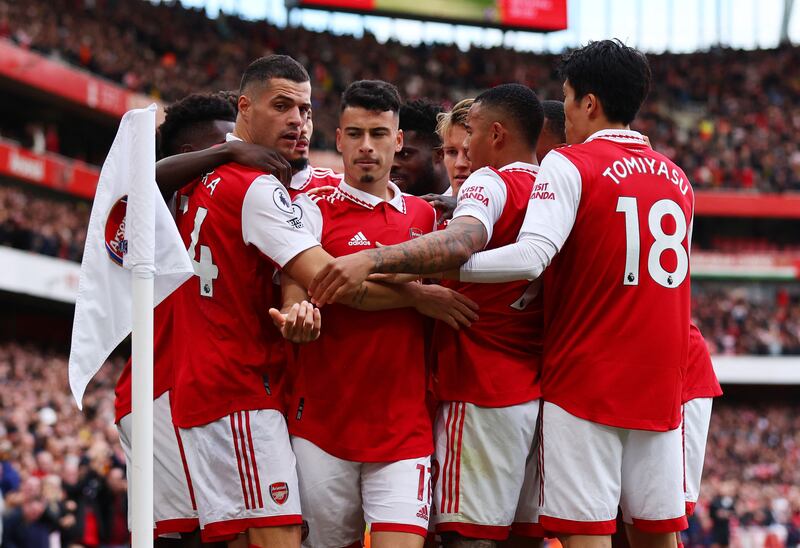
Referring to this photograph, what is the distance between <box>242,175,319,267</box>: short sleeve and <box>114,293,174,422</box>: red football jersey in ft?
2.36

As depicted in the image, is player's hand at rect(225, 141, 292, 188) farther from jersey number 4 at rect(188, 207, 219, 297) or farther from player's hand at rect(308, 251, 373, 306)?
player's hand at rect(308, 251, 373, 306)

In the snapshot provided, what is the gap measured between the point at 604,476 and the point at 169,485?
2058mm

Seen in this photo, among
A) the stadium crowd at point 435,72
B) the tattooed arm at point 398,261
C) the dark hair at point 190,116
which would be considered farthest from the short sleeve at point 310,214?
the stadium crowd at point 435,72

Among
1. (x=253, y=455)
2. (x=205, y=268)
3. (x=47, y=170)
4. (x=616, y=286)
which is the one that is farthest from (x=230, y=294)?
(x=47, y=170)

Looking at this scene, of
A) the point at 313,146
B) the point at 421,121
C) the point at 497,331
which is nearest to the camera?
the point at 497,331

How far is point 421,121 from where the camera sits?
709cm

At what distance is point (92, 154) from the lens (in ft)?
112

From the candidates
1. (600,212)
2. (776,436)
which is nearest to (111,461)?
(600,212)

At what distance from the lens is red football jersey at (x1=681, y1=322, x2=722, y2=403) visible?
19.2ft

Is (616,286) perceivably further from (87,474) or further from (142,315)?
(87,474)

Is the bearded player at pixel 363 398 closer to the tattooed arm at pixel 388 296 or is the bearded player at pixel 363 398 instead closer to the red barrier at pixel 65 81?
the tattooed arm at pixel 388 296

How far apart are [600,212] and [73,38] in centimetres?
2869

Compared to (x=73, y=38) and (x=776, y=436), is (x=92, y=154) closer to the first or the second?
(x=73, y=38)

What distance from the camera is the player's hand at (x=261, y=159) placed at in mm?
5137
